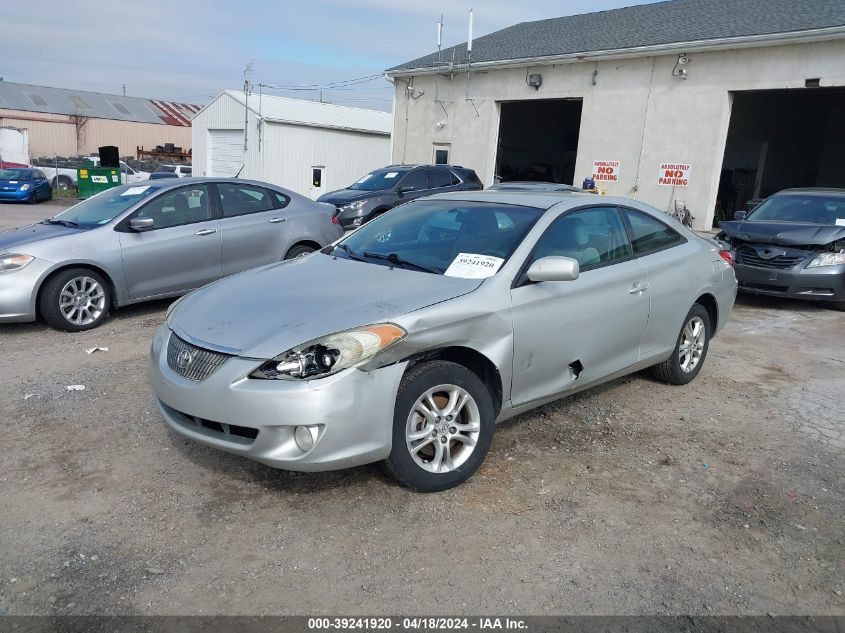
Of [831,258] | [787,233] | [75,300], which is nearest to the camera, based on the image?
[75,300]

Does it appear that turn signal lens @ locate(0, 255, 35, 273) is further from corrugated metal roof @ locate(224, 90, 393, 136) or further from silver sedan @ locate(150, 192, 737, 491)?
corrugated metal roof @ locate(224, 90, 393, 136)

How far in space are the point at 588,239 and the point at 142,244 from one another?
15.6 feet

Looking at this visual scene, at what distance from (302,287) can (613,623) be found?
2.36 m

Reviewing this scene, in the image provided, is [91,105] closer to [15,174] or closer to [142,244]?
[15,174]

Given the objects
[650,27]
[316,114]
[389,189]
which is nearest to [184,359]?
[389,189]

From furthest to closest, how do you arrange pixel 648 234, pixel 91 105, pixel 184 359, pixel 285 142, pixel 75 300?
pixel 91 105, pixel 285 142, pixel 75 300, pixel 648 234, pixel 184 359

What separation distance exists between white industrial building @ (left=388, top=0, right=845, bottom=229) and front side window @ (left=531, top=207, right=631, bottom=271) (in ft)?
37.9

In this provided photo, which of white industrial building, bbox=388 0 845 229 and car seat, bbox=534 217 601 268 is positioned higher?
white industrial building, bbox=388 0 845 229

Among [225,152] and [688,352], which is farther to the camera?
[225,152]

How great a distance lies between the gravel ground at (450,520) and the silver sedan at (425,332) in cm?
35

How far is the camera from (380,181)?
1404 centimetres

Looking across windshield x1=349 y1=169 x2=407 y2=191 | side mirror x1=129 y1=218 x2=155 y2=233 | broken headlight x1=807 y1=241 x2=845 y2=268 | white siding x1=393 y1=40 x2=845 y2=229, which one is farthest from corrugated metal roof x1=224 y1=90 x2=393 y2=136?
broken headlight x1=807 y1=241 x2=845 y2=268

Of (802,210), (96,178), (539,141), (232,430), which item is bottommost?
(232,430)

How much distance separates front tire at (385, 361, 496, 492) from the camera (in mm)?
3340
